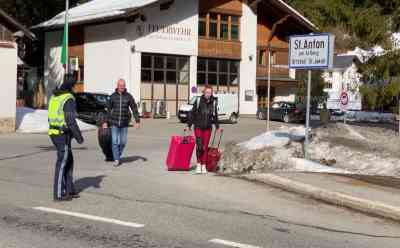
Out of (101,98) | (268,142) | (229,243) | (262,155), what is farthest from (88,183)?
(101,98)

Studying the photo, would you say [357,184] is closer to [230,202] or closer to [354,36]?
[230,202]

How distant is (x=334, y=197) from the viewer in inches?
397

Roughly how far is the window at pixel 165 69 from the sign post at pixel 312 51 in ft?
99.3

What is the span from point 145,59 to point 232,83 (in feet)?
26.6

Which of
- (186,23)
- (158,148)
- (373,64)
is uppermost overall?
(186,23)

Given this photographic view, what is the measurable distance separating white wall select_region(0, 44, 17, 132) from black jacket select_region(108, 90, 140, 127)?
419 inches

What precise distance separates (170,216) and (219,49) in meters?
39.1

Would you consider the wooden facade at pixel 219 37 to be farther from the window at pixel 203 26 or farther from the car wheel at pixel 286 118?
the car wheel at pixel 286 118

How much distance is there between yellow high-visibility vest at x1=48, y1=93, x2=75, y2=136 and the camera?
30.7ft

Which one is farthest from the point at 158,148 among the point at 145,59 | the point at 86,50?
the point at 86,50

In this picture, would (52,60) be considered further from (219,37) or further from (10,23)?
(10,23)

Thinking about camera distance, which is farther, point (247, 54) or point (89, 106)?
point (247, 54)

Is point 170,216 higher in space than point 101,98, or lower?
lower

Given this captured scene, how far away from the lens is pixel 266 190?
436 inches
